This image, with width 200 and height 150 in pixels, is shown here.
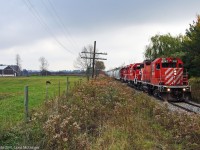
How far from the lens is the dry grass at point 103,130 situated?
7.67 meters

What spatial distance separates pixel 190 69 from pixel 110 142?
31751 millimetres

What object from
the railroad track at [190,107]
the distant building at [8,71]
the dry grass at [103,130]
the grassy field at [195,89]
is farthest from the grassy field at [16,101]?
the distant building at [8,71]

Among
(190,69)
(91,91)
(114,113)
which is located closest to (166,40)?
(190,69)

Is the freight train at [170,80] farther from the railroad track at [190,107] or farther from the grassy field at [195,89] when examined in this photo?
the railroad track at [190,107]

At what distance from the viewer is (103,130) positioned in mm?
10008

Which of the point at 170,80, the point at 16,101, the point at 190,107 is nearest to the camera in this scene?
the point at 190,107

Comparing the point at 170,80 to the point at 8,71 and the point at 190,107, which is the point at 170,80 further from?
the point at 8,71

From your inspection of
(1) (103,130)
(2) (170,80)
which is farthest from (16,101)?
(1) (103,130)

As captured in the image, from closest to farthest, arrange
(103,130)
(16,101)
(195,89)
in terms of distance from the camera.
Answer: (103,130) → (16,101) → (195,89)

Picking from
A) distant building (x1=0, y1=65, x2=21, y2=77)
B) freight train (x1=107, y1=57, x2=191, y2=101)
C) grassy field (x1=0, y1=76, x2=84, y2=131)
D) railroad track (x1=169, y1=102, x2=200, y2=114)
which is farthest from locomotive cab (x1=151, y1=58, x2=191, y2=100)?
distant building (x1=0, y1=65, x2=21, y2=77)

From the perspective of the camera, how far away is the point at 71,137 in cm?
771

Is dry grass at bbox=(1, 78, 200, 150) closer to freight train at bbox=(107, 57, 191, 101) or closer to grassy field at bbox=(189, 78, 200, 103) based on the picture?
freight train at bbox=(107, 57, 191, 101)

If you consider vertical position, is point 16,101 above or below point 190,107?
above

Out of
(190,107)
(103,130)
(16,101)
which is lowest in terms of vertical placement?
(190,107)
